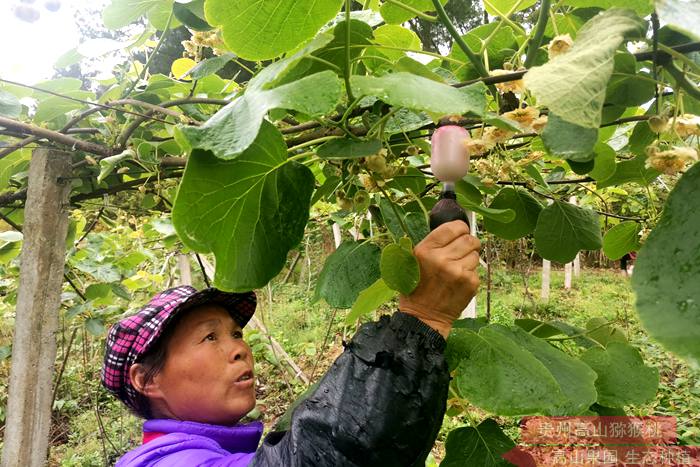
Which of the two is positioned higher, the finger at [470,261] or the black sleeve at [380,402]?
the finger at [470,261]

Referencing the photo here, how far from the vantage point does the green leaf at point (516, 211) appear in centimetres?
110

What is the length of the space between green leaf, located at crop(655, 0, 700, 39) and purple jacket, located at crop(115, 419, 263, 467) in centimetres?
86

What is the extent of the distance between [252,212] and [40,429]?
3.29 feet

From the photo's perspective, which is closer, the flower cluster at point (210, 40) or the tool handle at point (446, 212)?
the tool handle at point (446, 212)

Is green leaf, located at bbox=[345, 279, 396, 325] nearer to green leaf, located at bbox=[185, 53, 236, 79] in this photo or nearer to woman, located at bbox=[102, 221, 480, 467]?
woman, located at bbox=[102, 221, 480, 467]

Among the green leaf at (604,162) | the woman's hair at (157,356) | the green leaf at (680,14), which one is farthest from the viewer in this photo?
the woman's hair at (157,356)

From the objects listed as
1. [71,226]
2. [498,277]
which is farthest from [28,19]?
[498,277]

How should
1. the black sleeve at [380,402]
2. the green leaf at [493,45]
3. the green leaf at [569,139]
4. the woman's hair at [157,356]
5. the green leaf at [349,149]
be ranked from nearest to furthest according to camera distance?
the green leaf at [569,139] < the green leaf at [349,149] < the black sleeve at [380,402] < the green leaf at [493,45] < the woman's hair at [157,356]

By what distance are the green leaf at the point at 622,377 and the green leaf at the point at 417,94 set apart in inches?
22.7

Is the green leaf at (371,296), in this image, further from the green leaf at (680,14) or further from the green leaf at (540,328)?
the green leaf at (680,14)

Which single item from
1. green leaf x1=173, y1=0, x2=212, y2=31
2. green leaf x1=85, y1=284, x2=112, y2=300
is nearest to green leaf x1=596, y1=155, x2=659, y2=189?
green leaf x1=173, y1=0, x2=212, y2=31

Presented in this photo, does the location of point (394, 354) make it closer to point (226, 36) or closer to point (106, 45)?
point (226, 36)

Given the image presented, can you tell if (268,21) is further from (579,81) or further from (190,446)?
(190,446)

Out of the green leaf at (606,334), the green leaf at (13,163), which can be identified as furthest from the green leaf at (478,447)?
the green leaf at (13,163)
